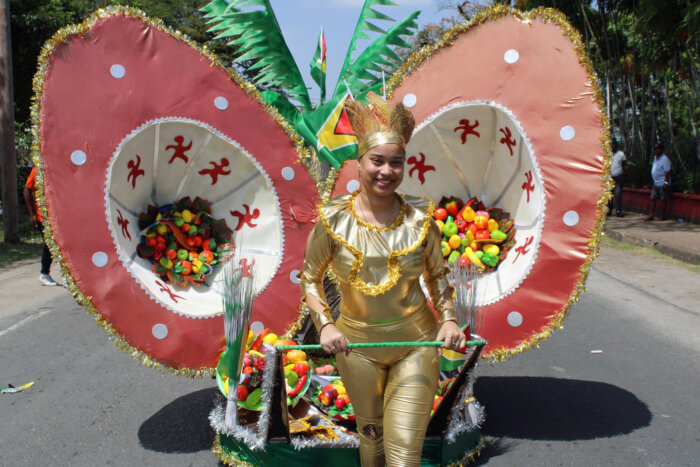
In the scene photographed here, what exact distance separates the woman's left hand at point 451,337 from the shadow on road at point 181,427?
187cm

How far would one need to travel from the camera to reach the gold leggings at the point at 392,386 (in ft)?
8.03

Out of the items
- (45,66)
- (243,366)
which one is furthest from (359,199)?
(45,66)

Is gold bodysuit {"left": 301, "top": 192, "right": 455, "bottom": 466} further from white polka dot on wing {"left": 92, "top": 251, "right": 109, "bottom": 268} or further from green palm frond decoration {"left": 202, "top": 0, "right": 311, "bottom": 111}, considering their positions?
green palm frond decoration {"left": 202, "top": 0, "right": 311, "bottom": 111}

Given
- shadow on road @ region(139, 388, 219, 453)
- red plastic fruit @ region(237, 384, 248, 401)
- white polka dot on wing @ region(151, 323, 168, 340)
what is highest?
white polka dot on wing @ region(151, 323, 168, 340)

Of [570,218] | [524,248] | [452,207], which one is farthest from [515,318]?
[452,207]

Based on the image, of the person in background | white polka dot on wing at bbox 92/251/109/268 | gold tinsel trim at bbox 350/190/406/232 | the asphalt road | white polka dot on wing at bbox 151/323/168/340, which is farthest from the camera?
the person in background

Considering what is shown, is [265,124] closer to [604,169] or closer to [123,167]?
[123,167]

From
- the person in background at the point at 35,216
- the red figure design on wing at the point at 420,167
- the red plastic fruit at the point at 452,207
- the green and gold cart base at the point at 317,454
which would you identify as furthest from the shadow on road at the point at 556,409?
the person in background at the point at 35,216

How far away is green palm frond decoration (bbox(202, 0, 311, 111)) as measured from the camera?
4488 mm

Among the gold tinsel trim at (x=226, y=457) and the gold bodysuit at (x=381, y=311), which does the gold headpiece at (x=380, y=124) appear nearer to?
the gold bodysuit at (x=381, y=311)

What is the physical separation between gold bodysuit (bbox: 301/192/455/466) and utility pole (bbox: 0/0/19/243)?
10.6m

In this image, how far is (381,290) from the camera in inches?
99.9

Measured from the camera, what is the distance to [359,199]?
269 cm

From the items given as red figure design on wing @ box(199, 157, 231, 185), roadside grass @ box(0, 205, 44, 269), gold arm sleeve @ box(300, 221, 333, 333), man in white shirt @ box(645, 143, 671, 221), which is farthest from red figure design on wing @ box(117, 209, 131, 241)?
man in white shirt @ box(645, 143, 671, 221)
